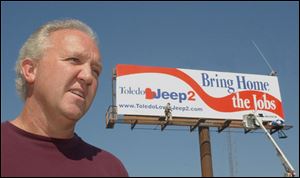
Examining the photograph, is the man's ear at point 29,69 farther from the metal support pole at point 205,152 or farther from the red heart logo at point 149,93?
the metal support pole at point 205,152

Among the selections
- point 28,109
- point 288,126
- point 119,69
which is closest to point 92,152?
point 28,109

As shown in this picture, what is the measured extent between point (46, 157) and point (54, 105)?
0.24 m

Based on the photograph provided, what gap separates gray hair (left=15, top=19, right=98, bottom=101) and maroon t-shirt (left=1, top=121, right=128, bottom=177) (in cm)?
22

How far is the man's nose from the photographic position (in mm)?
1984

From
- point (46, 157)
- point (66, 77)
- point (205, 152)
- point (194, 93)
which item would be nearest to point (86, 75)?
point (66, 77)

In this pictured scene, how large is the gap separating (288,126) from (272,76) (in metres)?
2.78

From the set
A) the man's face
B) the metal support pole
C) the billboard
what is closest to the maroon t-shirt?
the man's face

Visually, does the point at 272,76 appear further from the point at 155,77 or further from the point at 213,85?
the point at 155,77

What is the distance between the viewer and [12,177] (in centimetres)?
179

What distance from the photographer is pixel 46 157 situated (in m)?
1.89

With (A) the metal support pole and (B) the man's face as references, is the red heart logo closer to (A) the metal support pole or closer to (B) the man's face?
(A) the metal support pole

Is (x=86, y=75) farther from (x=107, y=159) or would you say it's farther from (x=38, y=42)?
(x=107, y=159)

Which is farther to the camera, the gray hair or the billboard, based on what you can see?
the billboard

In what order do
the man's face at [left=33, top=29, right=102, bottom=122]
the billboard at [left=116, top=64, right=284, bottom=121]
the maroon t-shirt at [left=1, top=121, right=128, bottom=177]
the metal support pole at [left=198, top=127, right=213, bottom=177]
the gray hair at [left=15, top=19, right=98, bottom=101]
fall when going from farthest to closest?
the metal support pole at [left=198, top=127, right=213, bottom=177], the billboard at [left=116, top=64, right=284, bottom=121], the gray hair at [left=15, top=19, right=98, bottom=101], the man's face at [left=33, top=29, right=102, bottom=122], the maroon t-shirt at [left=1, top=121, right=128, bottom=177]
